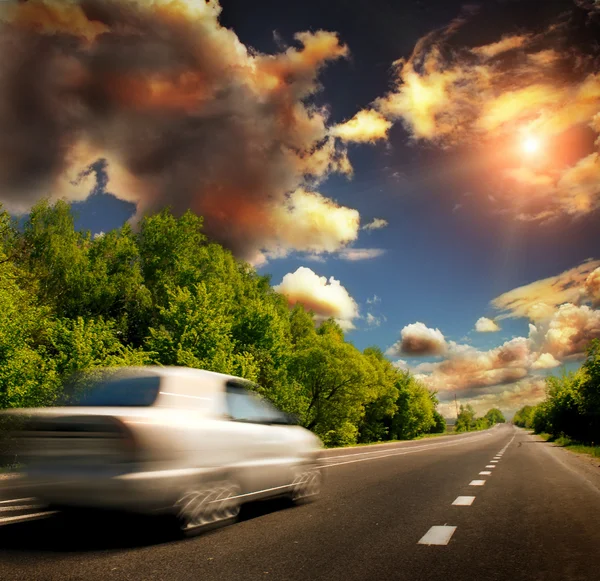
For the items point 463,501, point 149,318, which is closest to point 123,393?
point 463,501

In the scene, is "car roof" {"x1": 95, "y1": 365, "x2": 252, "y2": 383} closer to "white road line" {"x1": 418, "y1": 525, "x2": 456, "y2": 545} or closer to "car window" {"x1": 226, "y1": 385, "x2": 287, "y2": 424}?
"car window" {"x1": 226, "y1": 385, "x2": 287, "y2": 424}

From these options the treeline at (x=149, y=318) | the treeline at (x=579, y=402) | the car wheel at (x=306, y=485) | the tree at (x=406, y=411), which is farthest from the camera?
the tree at (x=406, y=411)

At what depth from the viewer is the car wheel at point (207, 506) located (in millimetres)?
5574

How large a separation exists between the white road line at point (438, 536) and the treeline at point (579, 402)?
27151mm

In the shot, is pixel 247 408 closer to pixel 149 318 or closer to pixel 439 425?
pixel 149 318

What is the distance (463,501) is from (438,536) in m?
3.19

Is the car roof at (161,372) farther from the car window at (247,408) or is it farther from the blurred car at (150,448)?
the car window at (247,408)

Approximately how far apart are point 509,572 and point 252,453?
326 centimetres

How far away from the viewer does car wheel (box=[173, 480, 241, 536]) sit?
557 cm

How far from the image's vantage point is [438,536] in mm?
5980

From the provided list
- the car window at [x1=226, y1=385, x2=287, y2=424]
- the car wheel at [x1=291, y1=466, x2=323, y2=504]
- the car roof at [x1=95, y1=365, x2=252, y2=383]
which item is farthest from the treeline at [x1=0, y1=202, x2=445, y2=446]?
the car roof at [x1=95, y1=365, x2=252, y2=383]

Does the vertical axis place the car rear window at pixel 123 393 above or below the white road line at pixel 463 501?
above

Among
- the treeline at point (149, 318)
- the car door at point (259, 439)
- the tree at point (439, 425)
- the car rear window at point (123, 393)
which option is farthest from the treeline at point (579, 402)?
the tree at point (439, 425)

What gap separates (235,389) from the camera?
6.99 meters
